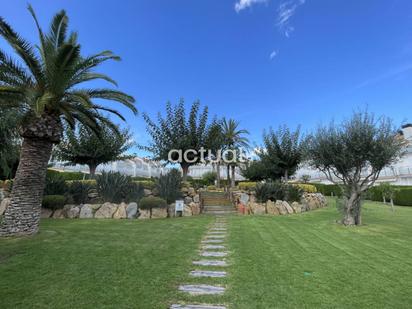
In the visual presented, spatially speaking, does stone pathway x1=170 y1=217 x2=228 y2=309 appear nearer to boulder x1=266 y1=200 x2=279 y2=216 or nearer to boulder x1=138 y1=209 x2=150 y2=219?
boulder x1=138 y1=209 x2=150 y2=219

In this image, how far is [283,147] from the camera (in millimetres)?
19453

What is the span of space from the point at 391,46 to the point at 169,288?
1507 cm

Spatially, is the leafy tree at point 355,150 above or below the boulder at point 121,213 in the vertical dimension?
above

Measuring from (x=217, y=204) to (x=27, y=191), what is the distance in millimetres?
11591

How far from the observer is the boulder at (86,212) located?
11.9 m

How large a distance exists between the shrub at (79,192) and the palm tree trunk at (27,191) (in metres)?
5.79

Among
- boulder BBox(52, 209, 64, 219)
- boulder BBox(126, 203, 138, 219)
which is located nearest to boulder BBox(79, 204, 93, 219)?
boulder BBox(52, 209, 64, 219)

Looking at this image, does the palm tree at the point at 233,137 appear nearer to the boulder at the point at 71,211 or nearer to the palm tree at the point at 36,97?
the boulder at the point at 71,211

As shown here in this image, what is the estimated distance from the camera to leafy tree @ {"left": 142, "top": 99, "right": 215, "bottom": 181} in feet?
65.3

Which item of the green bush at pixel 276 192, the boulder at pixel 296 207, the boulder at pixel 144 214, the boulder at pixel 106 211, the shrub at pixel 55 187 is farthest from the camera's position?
the green bush at pixel 276 192

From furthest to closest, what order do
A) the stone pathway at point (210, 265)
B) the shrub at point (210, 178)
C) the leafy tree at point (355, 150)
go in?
the shrub at point (210, 178)
the leafy tree at point (355, 150)
the stone pathway at point (210, 265)

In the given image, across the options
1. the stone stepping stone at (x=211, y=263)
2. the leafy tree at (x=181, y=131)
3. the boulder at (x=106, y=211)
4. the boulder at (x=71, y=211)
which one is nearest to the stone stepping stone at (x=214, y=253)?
the stone stepping stone at (x=211, y=263)

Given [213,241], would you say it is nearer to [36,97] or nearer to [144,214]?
[144,214]

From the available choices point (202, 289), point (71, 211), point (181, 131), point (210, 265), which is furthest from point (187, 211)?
point (202, 289)
